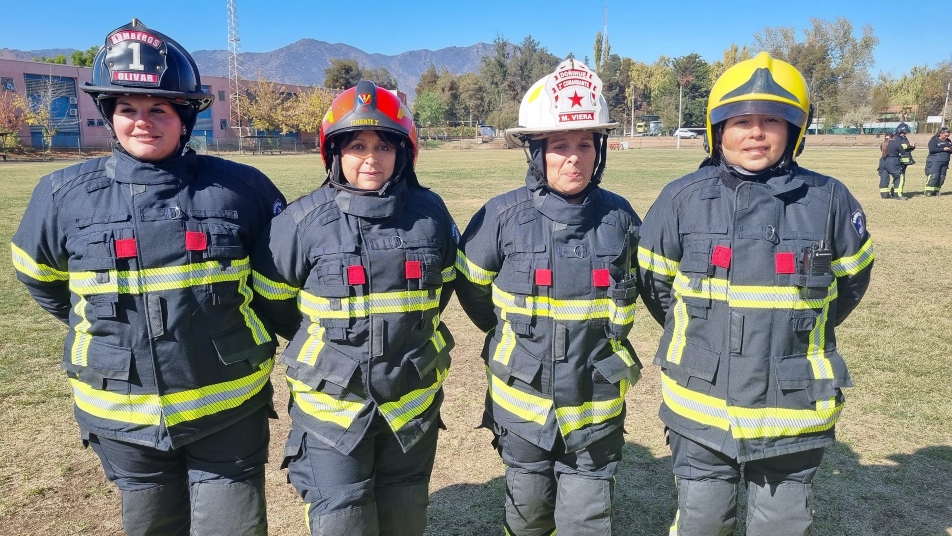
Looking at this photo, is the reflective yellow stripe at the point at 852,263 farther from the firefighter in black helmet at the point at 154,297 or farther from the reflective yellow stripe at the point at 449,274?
the firefighter in black helmet at the point at 154,297

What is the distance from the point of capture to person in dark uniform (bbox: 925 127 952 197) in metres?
18.5

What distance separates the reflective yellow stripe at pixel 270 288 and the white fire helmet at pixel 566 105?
1.35 metres

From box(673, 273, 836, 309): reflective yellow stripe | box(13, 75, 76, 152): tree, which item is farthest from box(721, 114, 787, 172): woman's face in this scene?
box(13, 75, 76, 152): tree

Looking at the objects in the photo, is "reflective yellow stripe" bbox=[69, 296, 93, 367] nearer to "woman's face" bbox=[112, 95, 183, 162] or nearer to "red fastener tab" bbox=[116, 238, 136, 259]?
"red fastener tab" bbox=[116, 238, 136, 259]

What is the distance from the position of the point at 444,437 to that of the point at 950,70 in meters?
93.8

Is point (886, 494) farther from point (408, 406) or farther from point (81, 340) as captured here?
point (81, 340)

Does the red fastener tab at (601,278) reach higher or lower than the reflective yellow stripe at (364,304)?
higher

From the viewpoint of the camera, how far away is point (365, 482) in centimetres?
291

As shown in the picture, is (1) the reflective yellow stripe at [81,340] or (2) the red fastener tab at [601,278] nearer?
(1) the reflective yellow stripe at [81,340]

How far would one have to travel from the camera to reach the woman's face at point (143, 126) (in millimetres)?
2766

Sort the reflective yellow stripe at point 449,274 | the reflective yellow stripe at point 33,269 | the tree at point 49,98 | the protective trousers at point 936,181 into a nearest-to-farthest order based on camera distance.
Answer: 1. the reflective yellow stripe at point 33,269
2. the reflective yellow stripe at point 449,274
3. the protective trousers at point 936,181
4. the tree at point 49,98

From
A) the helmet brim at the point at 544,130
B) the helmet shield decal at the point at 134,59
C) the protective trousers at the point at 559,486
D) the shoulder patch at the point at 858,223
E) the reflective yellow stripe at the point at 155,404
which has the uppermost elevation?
the helmet shield decal at the point at 134,59

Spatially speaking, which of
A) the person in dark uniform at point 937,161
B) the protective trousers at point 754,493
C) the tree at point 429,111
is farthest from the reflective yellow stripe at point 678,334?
the tree at point 429,111

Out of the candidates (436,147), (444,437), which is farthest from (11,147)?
(444,437)
